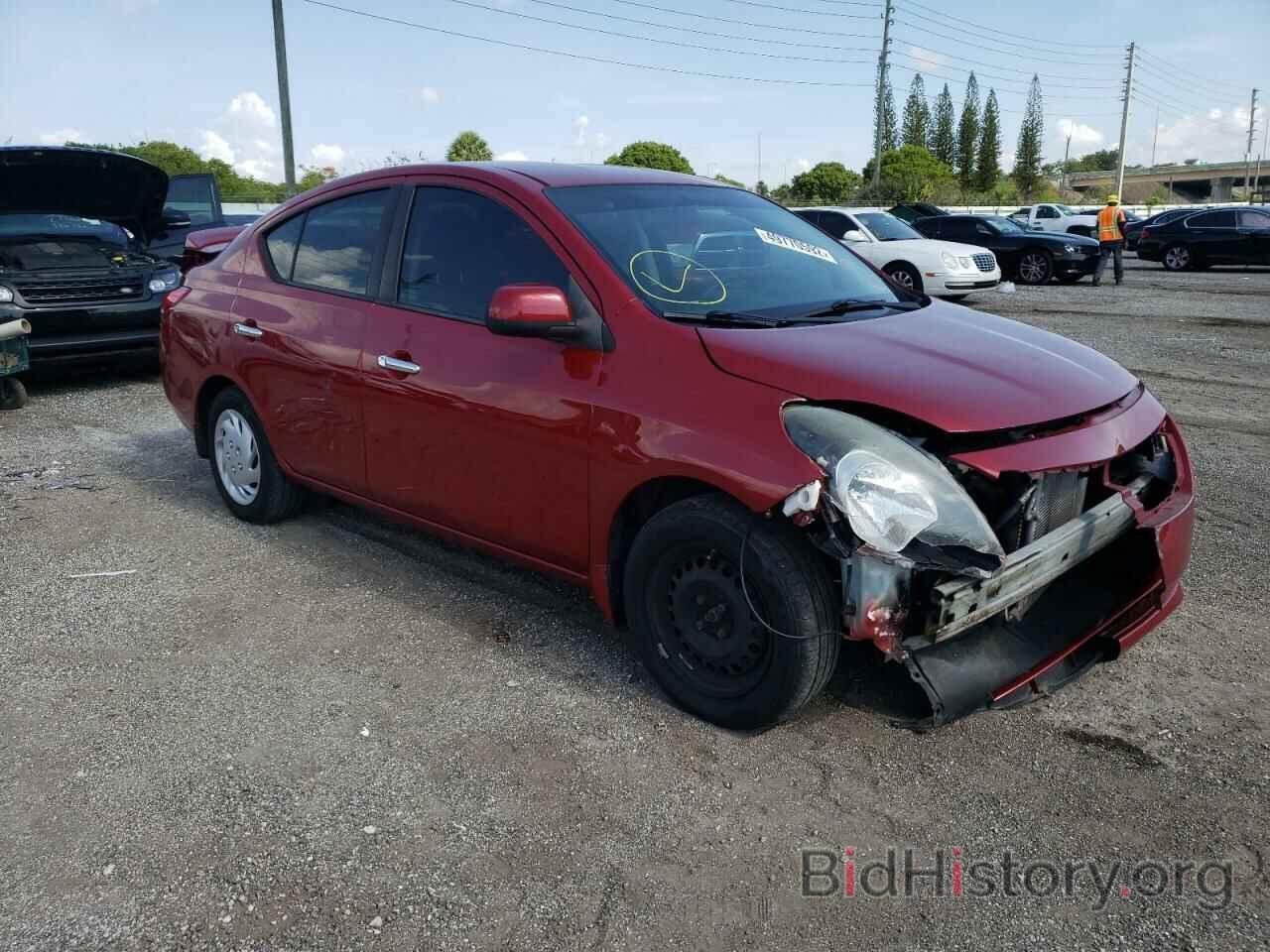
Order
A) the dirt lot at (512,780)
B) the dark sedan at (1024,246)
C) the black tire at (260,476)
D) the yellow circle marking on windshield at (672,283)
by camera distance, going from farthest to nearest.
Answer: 1. the dark sedan at (1024,246)
2. the black tire at (260,476)
3. the yellow circle marking on windshield at (672,283)
4. the dirt lot at (512,780)

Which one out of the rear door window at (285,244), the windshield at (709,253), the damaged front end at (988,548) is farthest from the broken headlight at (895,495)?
the rear door window at (285,244)

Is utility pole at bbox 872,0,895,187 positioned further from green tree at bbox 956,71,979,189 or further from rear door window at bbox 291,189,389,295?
rear door window at bbox 291,189,389,295

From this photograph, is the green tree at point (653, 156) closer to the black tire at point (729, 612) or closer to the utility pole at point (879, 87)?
the utility pole at point (879, 87)

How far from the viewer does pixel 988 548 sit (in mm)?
2775

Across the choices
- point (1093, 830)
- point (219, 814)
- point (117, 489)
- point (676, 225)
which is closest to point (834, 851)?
point (1093, 830)

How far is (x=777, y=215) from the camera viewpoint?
4.35 m

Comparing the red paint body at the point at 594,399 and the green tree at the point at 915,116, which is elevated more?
the green tree at the point at 915,116

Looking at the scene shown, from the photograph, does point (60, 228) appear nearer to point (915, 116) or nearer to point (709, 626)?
point (709, 626)

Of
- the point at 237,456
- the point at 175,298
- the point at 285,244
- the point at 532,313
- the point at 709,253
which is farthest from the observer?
the point at 175,298

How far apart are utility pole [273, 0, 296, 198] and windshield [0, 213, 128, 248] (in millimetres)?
15797

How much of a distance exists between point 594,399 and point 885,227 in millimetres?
13620

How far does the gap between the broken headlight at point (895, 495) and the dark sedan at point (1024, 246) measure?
17964mm

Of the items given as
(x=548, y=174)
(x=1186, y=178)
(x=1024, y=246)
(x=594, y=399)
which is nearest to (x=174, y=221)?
(x=548, y=174)

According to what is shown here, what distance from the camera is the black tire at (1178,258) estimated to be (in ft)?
→ 74.9
